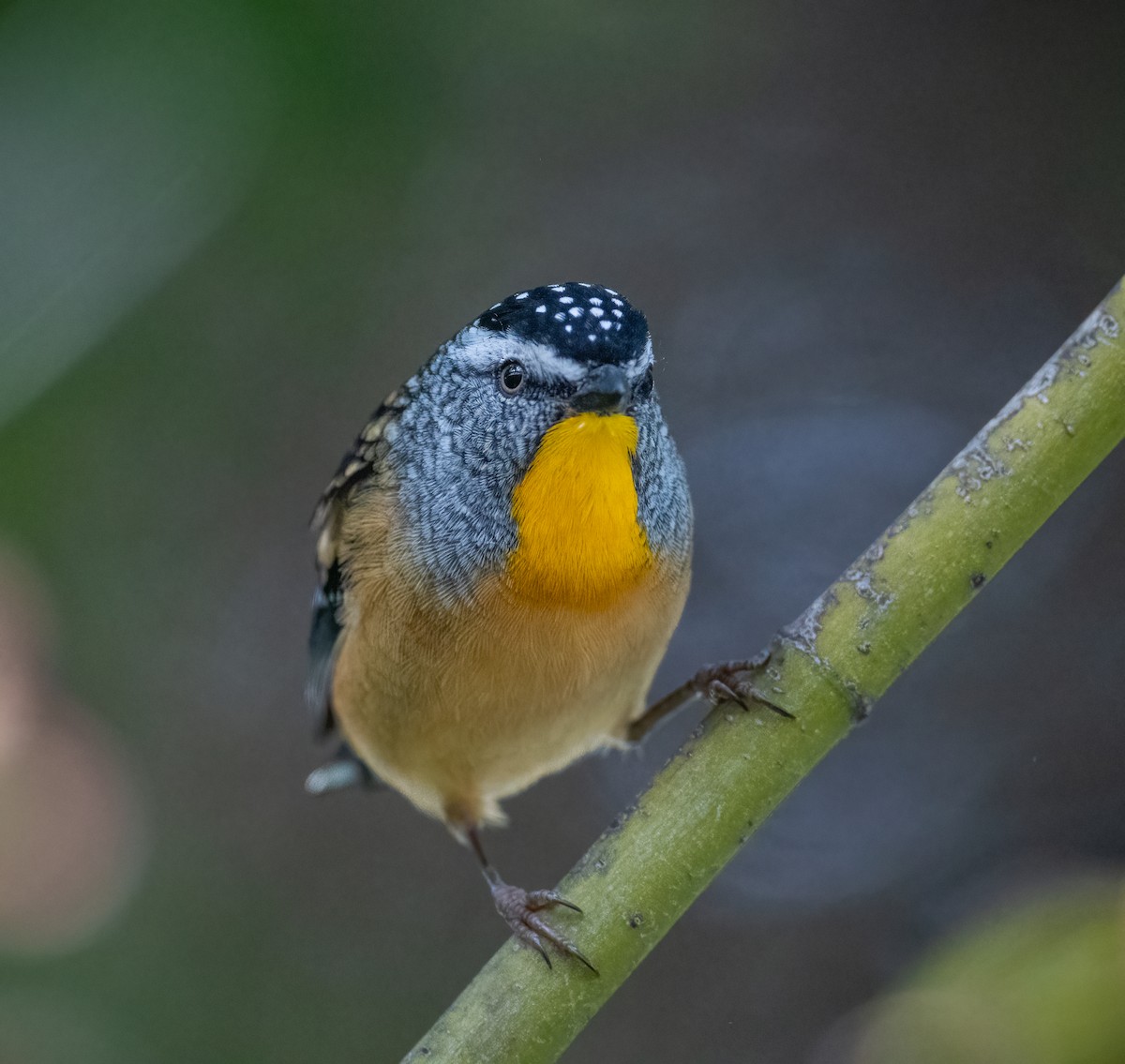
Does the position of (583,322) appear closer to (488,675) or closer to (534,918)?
(488,675)

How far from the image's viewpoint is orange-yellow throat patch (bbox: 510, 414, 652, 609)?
1.66m

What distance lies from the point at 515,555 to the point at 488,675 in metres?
0.22

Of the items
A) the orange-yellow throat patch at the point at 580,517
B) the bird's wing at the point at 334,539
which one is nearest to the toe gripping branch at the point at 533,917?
the orange-yellow throat patch at the point at 580,517

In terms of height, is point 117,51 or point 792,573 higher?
point 117,51

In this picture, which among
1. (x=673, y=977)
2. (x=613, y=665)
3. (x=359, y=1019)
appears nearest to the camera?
(x=613, y=665)

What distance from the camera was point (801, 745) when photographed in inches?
58.6

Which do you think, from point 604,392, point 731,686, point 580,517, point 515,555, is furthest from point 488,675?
point 604,392

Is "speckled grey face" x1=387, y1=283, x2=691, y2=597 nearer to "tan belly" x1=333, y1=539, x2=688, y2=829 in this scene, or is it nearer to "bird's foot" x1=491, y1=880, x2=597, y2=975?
"tan belly" x1=333, y1=539, x2=688, y2=829

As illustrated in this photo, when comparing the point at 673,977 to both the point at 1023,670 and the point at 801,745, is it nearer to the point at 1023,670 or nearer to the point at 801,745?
the point at 1023,670

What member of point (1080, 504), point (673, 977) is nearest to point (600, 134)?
point (1080, 504)

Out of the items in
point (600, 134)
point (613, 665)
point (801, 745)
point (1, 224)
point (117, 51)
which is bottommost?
point (801, 745)

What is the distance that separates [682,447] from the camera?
2.52 meters

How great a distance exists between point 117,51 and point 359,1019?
8.18 feet

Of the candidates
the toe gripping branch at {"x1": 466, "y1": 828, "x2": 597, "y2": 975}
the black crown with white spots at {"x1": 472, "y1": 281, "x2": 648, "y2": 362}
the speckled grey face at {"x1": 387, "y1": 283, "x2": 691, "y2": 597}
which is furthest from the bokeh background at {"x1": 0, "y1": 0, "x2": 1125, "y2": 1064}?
the toe gripping branch at {"x1": 466, "y1": 828, "x2": 597, "y2": 975}
